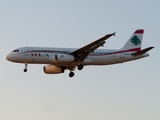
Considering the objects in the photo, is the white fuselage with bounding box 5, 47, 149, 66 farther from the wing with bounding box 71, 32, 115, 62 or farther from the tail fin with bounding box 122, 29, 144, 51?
the tail fin with bounding box 122, 29, 144, 51

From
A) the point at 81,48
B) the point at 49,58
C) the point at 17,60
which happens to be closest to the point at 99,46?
the point at 81,48

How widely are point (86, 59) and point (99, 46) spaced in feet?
14.0

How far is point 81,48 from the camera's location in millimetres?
70812

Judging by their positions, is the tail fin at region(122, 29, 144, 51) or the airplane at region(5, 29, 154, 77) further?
the tail fin at region(122, 29, 144, 51)

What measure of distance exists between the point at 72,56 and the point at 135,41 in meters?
14.0

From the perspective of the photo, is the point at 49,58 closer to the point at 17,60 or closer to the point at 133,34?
A: the point at 17,60

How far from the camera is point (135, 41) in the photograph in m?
80.2

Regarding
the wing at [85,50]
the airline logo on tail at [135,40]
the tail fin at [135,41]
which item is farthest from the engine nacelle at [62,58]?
the airline logo on tail at [135,40]

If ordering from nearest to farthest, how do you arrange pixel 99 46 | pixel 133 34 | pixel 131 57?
pixel 99 46 < pixel 131 57 < pixel 133 34

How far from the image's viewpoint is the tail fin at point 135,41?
7856 cm

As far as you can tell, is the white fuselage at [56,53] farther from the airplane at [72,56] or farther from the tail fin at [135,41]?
the tail fin at [135,41]

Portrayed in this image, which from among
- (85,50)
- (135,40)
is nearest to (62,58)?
(85,50)

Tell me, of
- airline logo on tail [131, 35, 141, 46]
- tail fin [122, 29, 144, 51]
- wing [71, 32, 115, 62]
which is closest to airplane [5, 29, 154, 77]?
wing [71, 32, 115, 62]

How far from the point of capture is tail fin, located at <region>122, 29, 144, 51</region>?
78562mm
